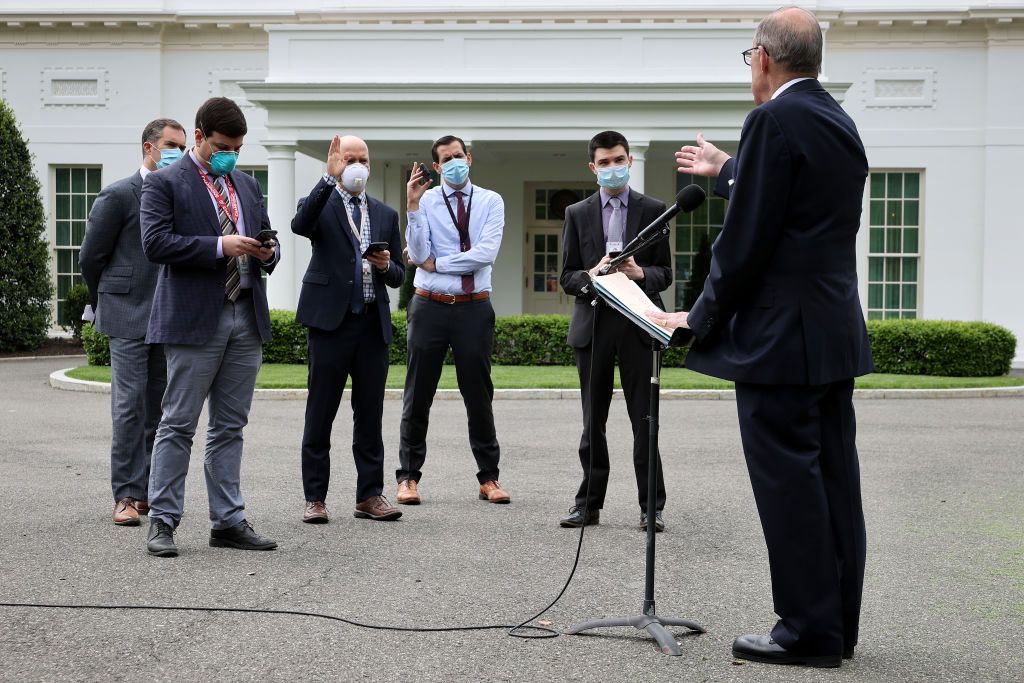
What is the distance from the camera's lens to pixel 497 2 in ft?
82.0

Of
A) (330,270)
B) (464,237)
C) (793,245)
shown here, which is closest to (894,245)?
(464,237)

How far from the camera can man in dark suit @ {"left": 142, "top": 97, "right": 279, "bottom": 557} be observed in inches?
237

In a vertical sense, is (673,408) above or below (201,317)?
below

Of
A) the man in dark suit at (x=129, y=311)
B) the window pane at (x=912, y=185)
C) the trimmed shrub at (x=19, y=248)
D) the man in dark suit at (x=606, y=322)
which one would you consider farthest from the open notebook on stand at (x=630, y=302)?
the window pane at (x=912, y=185)

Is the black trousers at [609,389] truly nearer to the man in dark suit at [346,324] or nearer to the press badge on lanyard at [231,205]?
the man in dark suit at [346,324]

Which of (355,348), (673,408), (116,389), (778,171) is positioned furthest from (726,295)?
(673,408)

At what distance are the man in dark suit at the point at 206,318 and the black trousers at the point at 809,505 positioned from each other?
9.44ft

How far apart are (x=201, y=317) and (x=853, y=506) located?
340 cm

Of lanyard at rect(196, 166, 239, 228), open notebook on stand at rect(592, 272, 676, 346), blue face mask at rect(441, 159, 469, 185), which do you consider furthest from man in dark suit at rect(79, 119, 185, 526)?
open notebook on stand at rect(592, 272, 676, 346)

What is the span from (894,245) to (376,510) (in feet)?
65.2

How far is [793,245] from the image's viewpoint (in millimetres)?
4207

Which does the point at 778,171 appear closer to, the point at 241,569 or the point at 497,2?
the point at 241,569

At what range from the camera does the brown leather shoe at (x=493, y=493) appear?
7.54 meters

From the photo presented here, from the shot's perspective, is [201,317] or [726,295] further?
[201,317]
